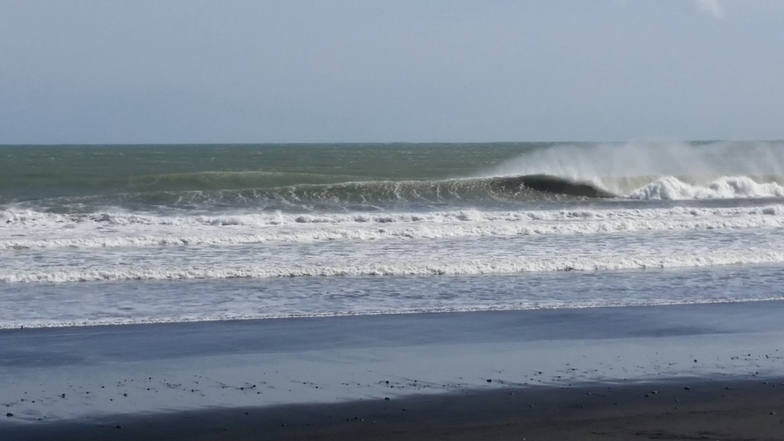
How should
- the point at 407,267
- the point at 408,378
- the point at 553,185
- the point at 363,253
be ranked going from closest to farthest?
1. the point at 408,378
2. the point at 407,267
3. the point at 363,253
4. the point at 553,185

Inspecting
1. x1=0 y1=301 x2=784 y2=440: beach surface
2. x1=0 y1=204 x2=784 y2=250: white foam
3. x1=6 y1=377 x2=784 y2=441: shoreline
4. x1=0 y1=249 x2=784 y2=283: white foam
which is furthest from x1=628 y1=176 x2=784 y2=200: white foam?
x1=6 y1=377 x2=784 y2=441: shoreline

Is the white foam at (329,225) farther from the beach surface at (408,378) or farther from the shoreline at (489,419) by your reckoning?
the shoreline at (489,419)

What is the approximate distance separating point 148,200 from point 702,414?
944 inches

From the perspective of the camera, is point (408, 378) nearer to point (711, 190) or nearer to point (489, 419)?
point (489, 419)

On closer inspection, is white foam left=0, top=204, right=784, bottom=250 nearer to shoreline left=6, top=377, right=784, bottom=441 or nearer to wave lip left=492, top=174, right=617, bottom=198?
wave lip left=492, top=174, right=617, bottom=198

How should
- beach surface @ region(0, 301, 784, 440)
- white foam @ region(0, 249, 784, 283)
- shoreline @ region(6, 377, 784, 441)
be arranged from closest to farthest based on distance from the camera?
1. shoreline @ region(6, 377, 784, 441)
2. beach surface @ region(0, 301, 784, 440)
3. white foam @ region(0, 249, 784, 283)

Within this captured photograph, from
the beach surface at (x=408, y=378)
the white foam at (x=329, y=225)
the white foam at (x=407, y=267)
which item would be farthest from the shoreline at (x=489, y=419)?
the white foam at (x=329, y=225)

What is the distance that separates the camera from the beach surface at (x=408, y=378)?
6.98 m

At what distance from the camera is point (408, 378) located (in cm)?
836

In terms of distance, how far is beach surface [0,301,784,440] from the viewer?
6.98 m

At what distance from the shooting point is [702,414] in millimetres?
7250

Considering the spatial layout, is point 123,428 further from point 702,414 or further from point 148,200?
point 148,200

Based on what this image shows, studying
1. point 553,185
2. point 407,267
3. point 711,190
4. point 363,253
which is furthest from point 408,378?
point 711,190

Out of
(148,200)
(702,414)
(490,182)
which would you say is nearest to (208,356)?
(702,414)
